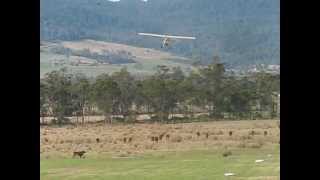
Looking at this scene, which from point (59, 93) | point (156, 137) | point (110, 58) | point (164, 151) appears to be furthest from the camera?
point (164, 151)

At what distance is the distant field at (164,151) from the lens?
1.34 m

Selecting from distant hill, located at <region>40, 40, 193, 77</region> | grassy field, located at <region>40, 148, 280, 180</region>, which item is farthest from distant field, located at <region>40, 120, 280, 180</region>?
distant hill, located at <region>40, 40, 193, 77</region>

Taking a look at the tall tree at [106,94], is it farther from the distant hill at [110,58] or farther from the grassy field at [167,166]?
the grassy field at [167,166]

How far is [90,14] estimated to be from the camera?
4.40 ft

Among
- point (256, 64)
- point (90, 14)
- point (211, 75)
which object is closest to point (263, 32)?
point (256, 64)

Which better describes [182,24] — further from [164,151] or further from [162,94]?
[164,151]

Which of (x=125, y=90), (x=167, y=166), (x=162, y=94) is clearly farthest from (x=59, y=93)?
(x=167, y=166)

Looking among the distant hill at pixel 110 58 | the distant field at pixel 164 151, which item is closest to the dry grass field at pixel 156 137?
the distant field at pixel 164 151

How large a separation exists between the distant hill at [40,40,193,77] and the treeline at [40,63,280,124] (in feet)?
0.09

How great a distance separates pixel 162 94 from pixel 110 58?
207 millimetres

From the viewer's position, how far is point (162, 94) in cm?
134

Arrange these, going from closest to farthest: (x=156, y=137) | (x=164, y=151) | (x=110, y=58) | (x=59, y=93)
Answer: (x=59, y=93) < (x=110, y=58) < (x=156, y=137) < (x=164, y=151)
